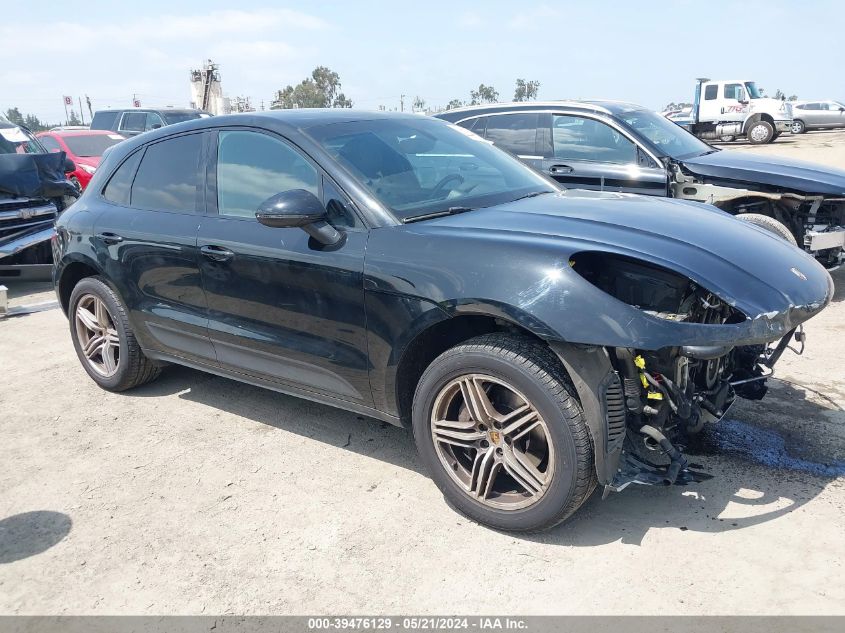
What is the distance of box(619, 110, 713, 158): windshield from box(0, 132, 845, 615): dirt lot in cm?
336

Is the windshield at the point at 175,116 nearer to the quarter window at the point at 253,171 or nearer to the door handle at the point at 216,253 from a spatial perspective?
the quarter window at the point at 253,171

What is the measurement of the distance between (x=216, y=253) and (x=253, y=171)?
480mm

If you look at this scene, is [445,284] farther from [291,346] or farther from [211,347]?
[211,347]

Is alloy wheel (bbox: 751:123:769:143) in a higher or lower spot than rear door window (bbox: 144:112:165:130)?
lower

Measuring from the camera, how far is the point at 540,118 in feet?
24.5

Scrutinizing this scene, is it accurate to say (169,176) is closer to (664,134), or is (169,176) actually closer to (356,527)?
(356,527)

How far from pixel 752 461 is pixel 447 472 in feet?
5.06

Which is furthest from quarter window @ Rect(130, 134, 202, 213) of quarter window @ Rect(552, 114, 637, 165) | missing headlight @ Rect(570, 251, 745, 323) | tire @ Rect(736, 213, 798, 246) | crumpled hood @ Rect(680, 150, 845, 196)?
crumpled hood @ Rect(680, 150, 845, 196)

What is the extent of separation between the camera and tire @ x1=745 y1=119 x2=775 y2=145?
26.6 meters

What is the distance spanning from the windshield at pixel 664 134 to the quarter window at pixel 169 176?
456 cm

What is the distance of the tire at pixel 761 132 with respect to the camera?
87.1 feet

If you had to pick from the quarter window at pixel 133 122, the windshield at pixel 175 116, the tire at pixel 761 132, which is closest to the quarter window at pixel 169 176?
the windshield at pixel 175 116

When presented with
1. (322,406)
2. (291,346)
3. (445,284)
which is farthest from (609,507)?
(322,406)

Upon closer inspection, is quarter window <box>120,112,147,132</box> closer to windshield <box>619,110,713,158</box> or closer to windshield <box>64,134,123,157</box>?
Answer: windshield <box>64,134,123,157</box>
